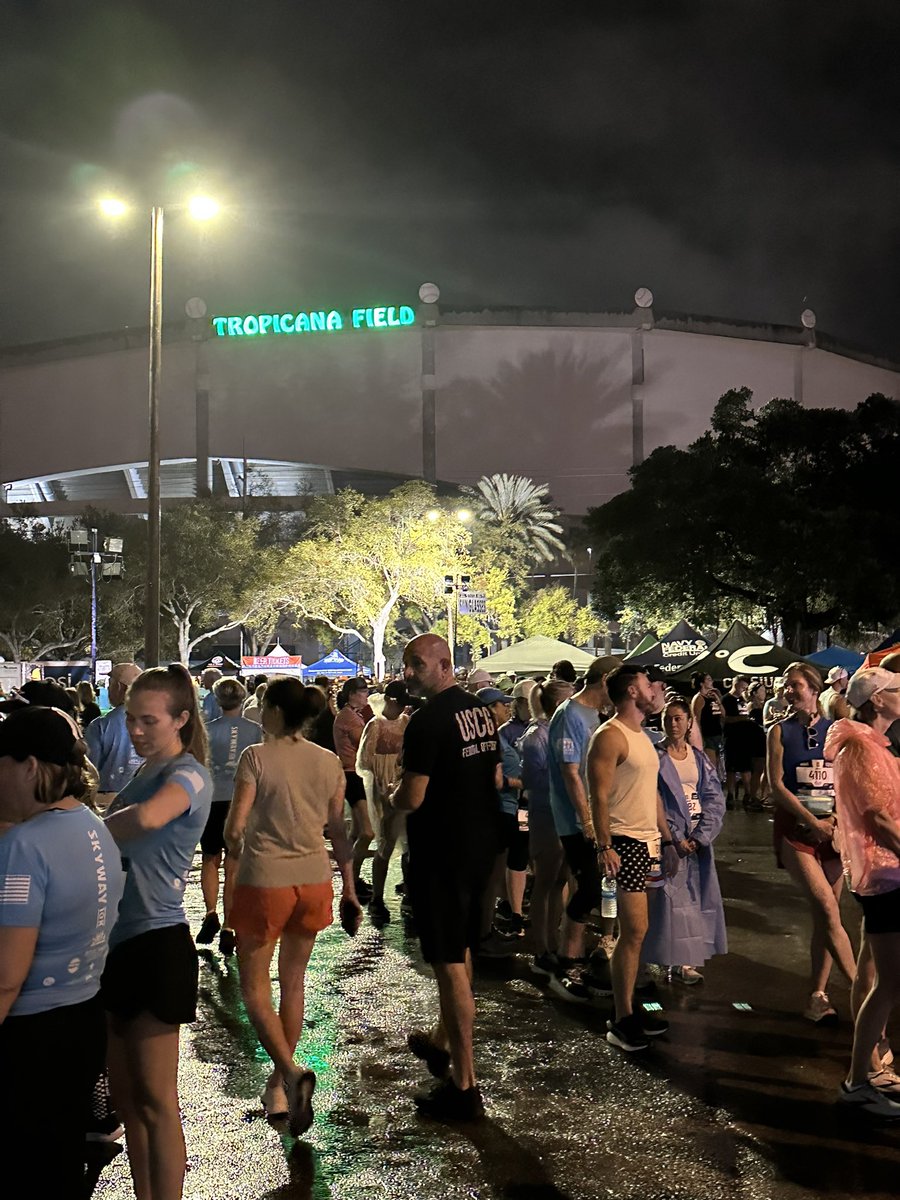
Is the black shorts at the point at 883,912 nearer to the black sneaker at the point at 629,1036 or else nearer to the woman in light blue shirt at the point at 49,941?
the black sneaker at the point at 629,1036

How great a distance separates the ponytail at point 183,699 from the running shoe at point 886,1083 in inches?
123

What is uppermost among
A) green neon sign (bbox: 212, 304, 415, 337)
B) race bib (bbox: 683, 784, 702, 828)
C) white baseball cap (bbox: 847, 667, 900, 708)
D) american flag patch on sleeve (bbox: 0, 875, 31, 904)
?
green neon sign (bbox: 212, 304, 415, 337)

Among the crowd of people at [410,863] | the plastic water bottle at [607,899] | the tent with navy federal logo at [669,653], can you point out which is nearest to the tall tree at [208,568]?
the tent with navy federal logo at [669,653]

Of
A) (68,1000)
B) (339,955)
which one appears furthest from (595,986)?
(68,1000)

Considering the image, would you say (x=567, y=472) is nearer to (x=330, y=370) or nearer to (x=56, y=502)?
(x=330, y=370)

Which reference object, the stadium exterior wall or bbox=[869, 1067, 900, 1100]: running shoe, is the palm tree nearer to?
the stadium exterior wall

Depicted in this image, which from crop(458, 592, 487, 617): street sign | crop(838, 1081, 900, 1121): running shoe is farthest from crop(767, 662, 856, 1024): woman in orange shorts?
crop(458, 592, 487, 617): street sign

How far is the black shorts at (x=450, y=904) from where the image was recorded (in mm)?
4906

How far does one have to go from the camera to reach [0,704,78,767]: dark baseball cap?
2682 mm

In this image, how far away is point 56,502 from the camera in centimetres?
8769

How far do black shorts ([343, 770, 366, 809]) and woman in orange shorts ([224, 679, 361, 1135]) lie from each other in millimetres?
4716

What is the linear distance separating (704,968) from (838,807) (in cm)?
283

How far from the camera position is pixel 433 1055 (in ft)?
17.3

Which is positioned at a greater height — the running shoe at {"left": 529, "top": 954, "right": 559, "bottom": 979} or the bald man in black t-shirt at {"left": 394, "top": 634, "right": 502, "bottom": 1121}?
the bald man in black t-shirt at {"left": 394, "top": 634, "right": 502, "bottom": 1121}
